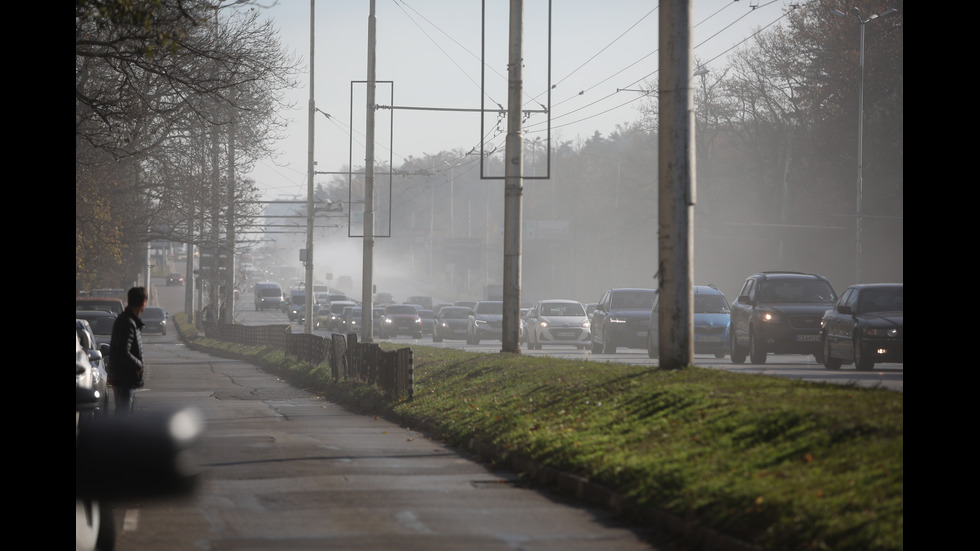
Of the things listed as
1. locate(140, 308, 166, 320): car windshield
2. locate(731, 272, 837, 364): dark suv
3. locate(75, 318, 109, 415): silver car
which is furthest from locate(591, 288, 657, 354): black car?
locate(140, 308, 166, 320): car windshield

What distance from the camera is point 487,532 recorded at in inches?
336

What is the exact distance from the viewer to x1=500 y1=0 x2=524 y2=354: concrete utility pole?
22109 mm

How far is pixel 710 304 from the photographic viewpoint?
31.2m

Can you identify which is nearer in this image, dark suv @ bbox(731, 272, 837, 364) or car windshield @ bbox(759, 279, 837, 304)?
dark suv @ bbox(731, 272, 837, 364)

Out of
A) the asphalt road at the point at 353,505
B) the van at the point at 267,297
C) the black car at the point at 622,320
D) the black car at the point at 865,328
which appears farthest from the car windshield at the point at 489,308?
the van at the point at 267,297

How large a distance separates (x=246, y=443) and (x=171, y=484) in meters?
9.29

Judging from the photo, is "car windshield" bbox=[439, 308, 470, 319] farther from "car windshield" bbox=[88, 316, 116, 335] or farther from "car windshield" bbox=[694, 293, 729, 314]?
"car windshield" bbox=[88, 316, 116, 335]

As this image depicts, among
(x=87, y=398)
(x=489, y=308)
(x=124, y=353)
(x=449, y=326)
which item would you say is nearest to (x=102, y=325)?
(x=87, y=398)

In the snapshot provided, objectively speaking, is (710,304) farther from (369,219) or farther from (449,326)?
(449,326)

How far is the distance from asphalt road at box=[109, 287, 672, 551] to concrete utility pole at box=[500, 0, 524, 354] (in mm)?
5697

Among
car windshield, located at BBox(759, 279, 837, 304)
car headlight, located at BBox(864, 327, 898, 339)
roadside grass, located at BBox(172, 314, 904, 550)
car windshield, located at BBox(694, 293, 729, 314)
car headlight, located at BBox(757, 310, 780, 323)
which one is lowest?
roadside grass, located at BBox(172, 314, 904, 550)

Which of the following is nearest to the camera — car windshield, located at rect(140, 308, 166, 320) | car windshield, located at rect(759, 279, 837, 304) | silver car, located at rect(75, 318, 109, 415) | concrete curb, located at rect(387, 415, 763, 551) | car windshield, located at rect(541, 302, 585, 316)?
concrete curb, located at rect(387, 415, 763, 551)
